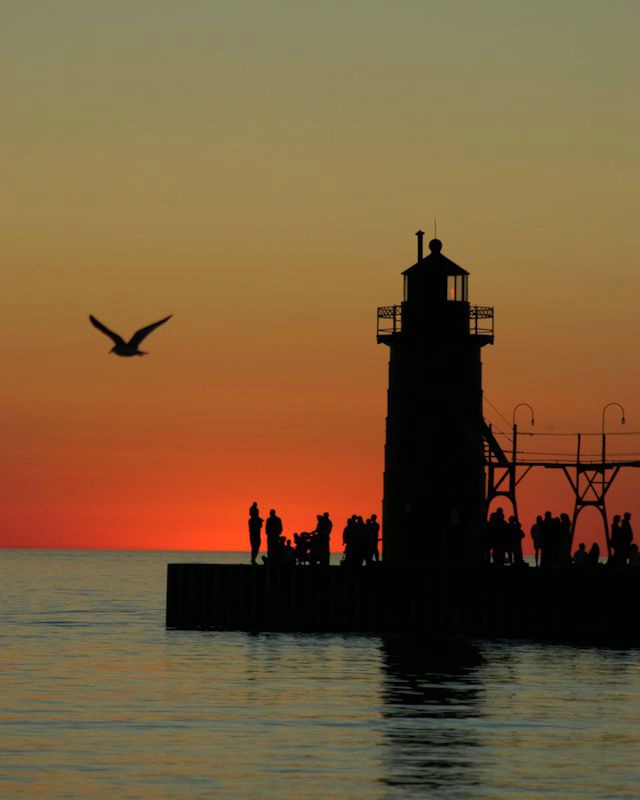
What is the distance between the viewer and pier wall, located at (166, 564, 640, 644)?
54.0 m

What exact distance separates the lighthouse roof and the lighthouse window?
0.16 m

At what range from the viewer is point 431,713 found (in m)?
37.5

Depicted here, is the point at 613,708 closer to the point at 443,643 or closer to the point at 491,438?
the point at 443,643

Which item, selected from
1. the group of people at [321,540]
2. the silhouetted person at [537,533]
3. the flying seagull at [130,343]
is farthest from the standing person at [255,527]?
the flying seagull at [130,343]

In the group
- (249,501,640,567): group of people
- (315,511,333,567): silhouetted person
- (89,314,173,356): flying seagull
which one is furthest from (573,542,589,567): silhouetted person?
(89,314,173,356): flying seagull

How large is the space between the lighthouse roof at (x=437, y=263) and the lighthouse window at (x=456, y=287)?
0.16 metres

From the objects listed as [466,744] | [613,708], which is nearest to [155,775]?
[466,744]

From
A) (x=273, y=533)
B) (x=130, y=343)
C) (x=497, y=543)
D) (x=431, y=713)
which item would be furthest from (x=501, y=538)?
(x=130, y=343)

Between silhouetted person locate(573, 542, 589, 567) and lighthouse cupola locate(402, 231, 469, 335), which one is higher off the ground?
lighthouse cupola locate(402, 231, 469, 335)

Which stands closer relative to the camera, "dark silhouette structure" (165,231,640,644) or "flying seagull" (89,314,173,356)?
"flying seagull" (89,314,173,356)

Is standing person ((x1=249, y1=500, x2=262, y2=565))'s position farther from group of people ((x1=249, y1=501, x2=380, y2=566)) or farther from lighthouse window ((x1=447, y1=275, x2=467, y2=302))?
lighthouse window ((x1=447, y1=275, x2=467, y2=302))

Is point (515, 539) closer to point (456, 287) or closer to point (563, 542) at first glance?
point (563, 542)

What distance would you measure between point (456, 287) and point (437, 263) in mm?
1016

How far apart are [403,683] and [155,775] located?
1443 centimetres
